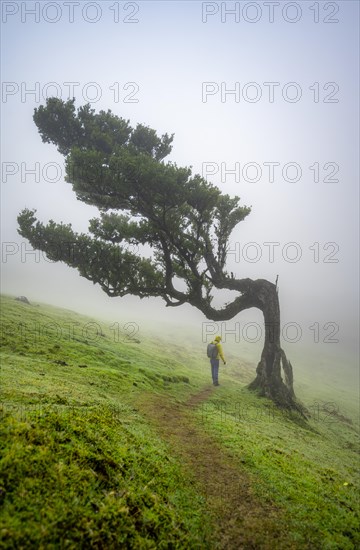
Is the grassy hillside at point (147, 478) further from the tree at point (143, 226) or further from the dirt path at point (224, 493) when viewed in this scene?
the tree at point (143, 226)

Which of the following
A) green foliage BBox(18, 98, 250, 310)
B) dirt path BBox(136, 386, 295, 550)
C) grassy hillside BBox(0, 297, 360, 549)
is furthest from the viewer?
green foliage BBox(18, 98, 250, 310)

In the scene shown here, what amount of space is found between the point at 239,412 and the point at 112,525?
1225 cm

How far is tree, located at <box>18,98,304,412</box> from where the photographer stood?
1744 centimetres

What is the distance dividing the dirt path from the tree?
10.8 metres

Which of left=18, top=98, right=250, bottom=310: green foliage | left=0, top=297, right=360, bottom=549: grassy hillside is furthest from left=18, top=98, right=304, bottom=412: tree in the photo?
left=0, top=297, right=360, bottom=549: grassy hillside

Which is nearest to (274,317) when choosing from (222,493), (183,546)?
(222,493)

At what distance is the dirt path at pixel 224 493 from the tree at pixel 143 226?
10819 mm

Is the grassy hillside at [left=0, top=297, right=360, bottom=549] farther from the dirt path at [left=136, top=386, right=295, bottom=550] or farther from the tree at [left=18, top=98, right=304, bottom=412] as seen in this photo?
the tree at [left=18, top=98, right=304, bottom=412]

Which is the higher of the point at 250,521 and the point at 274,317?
the point at 274,317

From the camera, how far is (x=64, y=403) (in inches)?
280

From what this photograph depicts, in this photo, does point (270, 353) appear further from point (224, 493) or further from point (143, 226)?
point (224, 493)

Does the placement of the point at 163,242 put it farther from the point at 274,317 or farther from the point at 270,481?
the point at 270,481

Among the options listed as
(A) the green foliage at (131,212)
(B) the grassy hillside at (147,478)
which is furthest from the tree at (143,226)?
(B) the grassy hillside at (147,478)

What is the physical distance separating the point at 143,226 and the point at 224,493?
15.1 m
